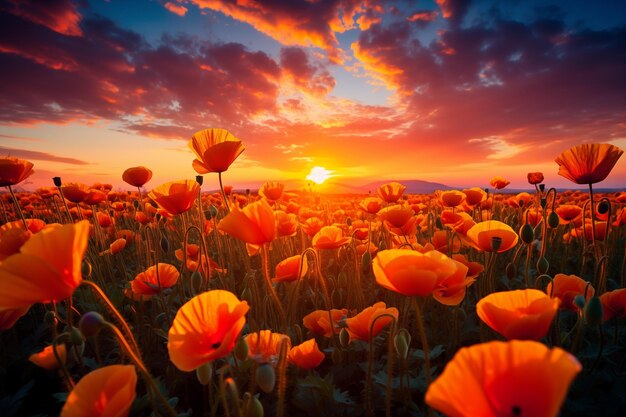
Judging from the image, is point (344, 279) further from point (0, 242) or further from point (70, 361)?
point (0, 242)

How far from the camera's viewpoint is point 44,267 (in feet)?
2.92

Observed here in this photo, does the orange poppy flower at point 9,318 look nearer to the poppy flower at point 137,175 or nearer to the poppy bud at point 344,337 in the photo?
the poppy bud at point 344,337

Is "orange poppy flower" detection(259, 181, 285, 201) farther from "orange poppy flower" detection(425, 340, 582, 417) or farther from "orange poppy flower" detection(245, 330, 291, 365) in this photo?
"orange poppy flower" detection(425, 340, 582, 417)

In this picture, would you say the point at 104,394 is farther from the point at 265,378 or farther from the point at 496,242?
the point at 496,242

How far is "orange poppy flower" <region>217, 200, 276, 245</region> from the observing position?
1419 mm

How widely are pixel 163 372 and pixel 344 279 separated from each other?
145cm

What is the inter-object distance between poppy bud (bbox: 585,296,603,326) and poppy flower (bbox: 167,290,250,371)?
1421mm

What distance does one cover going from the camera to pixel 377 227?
15.6 ft

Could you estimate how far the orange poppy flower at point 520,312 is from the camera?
92 cm

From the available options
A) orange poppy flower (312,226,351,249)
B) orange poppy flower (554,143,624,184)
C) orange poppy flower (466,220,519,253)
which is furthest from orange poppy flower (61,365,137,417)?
orange poppy flower (554,143,624,184)

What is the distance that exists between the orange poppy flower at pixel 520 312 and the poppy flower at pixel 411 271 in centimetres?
16

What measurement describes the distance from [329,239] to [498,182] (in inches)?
155

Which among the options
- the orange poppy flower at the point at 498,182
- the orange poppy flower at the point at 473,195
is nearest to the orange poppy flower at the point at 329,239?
the orange poppy flower at the point at 473,195

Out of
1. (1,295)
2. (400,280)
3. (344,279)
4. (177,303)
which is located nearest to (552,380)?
(400,280)
